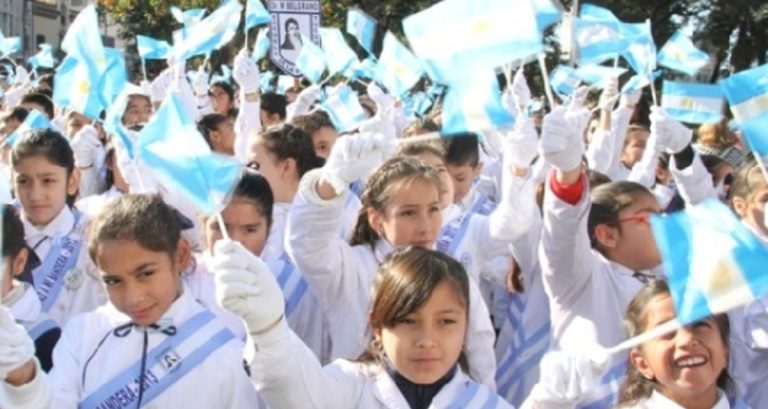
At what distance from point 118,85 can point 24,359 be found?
2.84 meters

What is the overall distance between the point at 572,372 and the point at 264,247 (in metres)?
1.78

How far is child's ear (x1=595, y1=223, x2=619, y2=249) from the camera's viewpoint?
11.6 ft

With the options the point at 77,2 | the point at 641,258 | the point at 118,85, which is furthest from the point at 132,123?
the point at 77,2

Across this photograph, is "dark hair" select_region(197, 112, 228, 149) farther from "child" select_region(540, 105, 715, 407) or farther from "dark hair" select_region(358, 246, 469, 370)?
"dark hair" select_region(358, 246, 469, 370)

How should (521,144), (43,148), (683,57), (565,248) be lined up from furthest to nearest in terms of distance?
(683,57), (43,148), (521,144), (565,248)

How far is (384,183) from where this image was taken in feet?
11.0

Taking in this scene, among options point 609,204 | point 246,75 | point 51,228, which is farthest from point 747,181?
point 246,75

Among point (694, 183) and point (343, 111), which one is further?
point (343, 111)

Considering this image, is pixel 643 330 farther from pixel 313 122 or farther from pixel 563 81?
pixel 563 81

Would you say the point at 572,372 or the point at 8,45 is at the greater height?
the point at 572,372

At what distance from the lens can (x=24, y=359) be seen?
207cm

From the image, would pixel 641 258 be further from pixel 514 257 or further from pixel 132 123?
pixel 132 123

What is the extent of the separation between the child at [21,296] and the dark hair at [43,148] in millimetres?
863

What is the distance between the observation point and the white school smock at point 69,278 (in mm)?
3824
